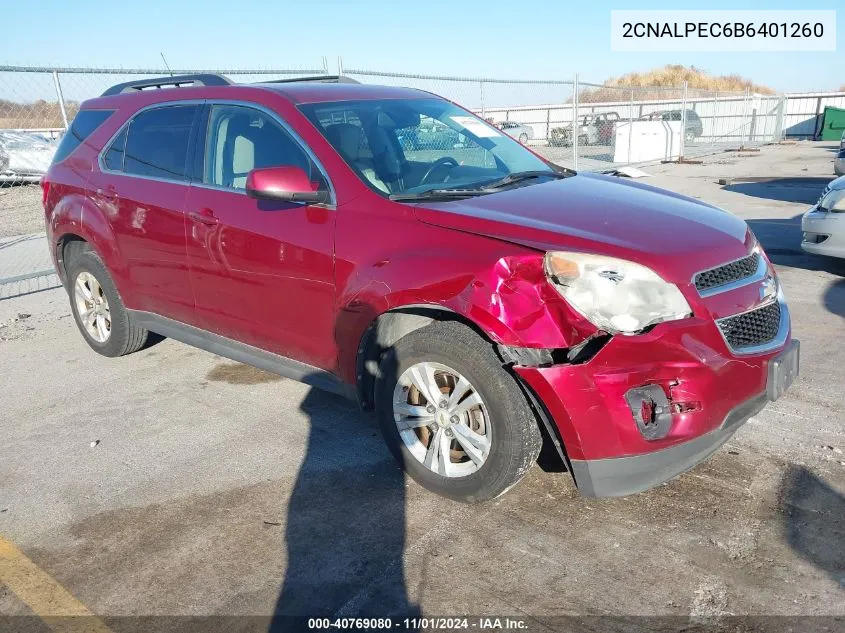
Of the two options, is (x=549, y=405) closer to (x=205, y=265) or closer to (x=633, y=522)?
(x=633, y=522)

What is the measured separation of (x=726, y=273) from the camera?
122 inches

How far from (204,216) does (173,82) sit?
60.0 inches

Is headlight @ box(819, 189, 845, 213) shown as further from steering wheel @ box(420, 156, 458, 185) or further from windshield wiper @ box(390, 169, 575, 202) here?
steering wheel @ box(420, 156, 458, 185)

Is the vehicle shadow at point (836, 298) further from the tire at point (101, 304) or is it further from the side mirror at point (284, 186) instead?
the tire at point (101, 304)

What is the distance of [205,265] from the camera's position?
4.20 metres

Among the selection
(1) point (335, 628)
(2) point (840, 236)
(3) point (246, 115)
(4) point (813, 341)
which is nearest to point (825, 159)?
(2) point (840, 236)

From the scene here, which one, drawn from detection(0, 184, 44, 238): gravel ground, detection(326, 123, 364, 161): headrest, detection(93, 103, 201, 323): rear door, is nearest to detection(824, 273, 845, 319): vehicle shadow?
detection(326, 123, 364, 161): headrest

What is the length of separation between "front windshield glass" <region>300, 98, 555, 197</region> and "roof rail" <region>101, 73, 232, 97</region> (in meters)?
0.99

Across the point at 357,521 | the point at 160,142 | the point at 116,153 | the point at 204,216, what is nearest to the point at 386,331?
the point at 357,521

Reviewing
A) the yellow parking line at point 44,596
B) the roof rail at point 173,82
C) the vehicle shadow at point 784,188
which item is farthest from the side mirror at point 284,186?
the vehicle shadow at point 784,188

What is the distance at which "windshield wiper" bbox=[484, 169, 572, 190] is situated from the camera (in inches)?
152

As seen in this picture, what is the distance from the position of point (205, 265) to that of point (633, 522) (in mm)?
2697

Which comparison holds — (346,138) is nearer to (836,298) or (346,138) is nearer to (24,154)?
(836,298)

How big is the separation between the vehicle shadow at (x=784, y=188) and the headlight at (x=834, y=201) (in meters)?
5.79
